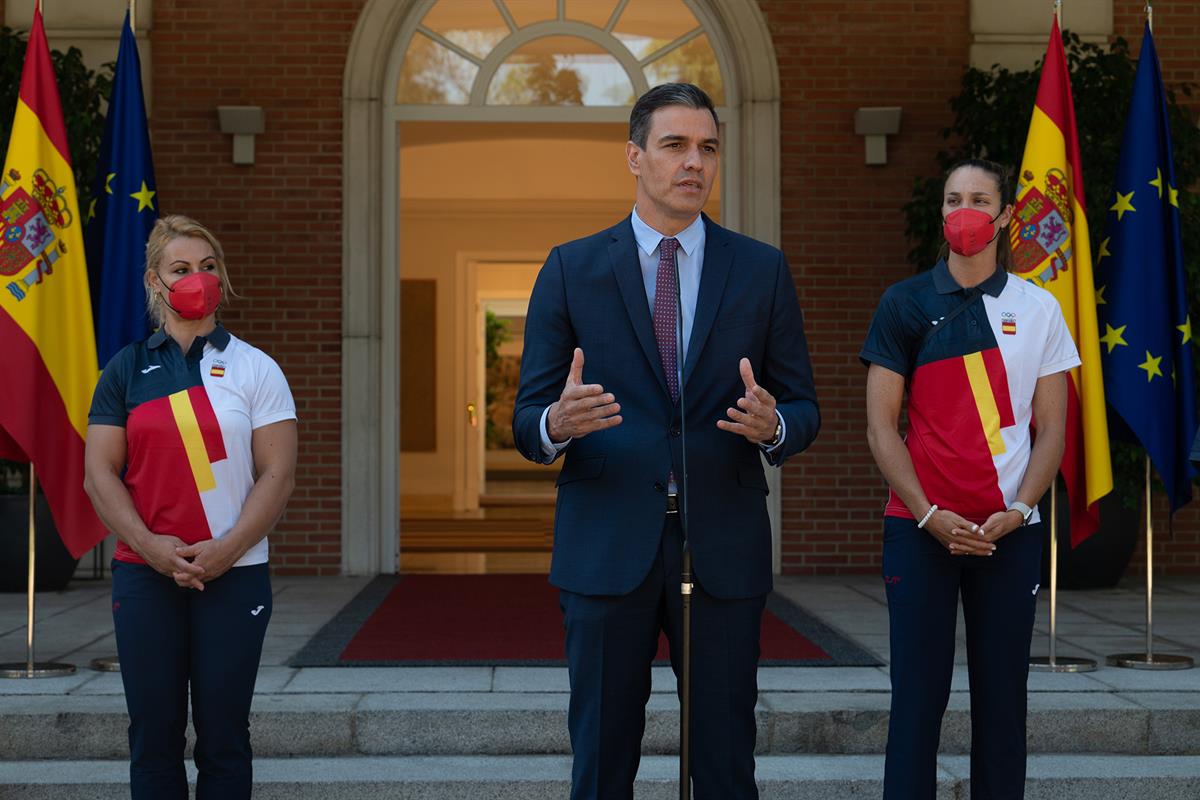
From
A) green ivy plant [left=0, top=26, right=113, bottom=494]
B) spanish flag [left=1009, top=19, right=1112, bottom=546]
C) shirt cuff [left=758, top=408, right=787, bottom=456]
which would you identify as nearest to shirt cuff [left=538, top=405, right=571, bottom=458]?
shirt cuff [left=758, top=408, right=787, bottom=456]

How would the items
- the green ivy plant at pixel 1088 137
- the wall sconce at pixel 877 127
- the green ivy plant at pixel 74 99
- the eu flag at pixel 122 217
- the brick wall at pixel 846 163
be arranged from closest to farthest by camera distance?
the eu flag at pixel 122 217 → the green ivy plant at pixel 74 99 → the green ivy plant at pixel 1088 137 → the wall sconce at pixel 877 127 → the brick wall at pixel 846 163

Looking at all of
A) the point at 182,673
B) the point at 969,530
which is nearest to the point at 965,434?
the point at 969,530

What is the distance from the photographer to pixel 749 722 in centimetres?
262

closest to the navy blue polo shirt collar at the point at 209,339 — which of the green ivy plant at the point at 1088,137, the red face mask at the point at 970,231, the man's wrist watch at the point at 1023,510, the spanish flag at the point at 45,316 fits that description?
the red face mask at the point at 970,231

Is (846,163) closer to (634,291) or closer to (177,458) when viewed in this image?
(177,458)

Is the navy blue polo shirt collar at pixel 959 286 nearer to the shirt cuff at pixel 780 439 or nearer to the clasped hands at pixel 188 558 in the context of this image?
the shirt cuff at pixel 780 439

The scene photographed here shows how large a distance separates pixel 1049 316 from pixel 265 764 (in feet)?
9.07

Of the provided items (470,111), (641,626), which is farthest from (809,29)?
(641,626)

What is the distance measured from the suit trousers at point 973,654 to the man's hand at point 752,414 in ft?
3.63

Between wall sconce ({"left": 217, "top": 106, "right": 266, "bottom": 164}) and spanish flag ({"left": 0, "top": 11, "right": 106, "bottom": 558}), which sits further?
wall sconce ({"left": 217, "top": 106, "right": 266, "bottom": 164})

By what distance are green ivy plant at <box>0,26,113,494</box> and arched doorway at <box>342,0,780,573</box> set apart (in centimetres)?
149

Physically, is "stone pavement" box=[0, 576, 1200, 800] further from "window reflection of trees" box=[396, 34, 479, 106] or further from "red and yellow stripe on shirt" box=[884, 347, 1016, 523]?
"window reflection of trees" box=[396, 34, 479, 106]

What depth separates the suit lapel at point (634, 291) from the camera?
263cm

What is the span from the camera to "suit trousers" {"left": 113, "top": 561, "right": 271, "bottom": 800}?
10.5 ft
